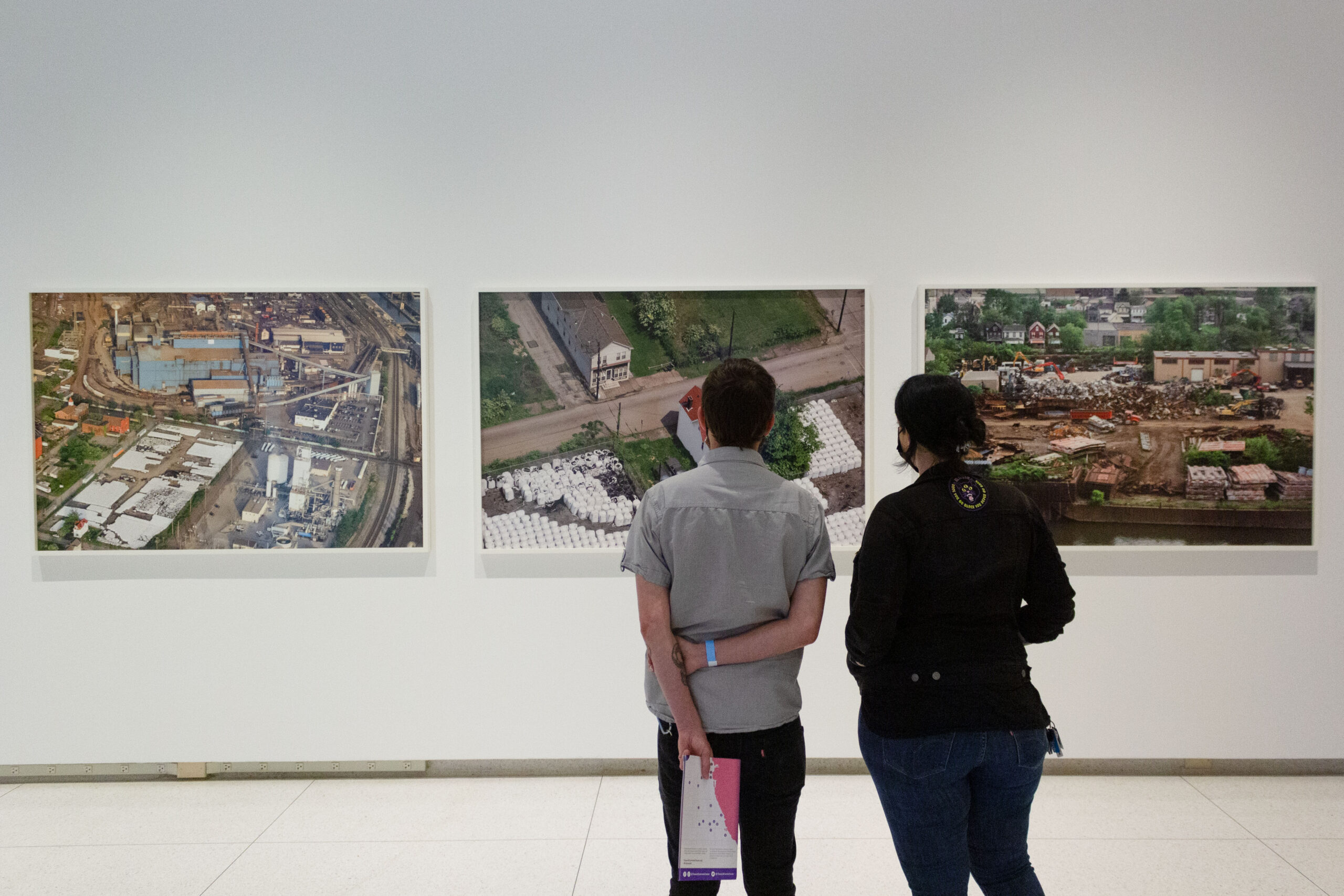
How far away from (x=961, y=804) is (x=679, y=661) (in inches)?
26.5

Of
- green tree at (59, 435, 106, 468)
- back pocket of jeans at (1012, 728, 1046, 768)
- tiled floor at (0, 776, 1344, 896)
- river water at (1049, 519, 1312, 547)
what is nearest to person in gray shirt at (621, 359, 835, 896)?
back pocket of jeans at (1012, 728, 1046, 768)

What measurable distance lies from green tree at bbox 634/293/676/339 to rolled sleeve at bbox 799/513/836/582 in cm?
168

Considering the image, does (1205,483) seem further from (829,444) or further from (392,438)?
(392,438)

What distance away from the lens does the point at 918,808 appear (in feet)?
5.41

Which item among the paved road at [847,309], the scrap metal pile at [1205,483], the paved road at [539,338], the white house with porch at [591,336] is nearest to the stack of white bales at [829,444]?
the paved road at [847,309]

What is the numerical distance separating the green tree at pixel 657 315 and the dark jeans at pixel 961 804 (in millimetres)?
1959

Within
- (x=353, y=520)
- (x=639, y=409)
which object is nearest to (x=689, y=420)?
(x=639, y=409)

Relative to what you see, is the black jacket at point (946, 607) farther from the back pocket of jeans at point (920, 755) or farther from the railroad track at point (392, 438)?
the railroad track at point (392, 438)

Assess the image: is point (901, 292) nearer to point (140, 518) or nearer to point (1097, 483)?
point (1097, 483)

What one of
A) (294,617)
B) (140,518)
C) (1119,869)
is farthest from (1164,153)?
(140,518)

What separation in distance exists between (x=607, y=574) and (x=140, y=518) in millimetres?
1975

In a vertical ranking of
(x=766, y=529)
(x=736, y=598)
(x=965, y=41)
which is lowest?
(x=736, y=598)

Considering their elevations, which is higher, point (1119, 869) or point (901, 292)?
point (901, 292)

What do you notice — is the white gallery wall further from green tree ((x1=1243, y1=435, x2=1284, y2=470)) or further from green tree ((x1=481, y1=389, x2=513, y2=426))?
green tree ((x1=1243, y1=435, x2=1284, y2=470))
